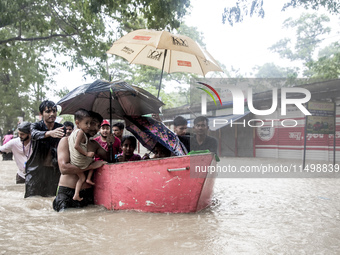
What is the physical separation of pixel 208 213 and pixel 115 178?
142 cm

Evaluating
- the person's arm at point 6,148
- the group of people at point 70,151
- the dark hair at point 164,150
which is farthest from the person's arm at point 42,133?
the dark hair at point 164,150

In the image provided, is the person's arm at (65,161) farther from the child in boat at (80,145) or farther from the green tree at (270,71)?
the green tree at (270,71)

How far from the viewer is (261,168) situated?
1147cm

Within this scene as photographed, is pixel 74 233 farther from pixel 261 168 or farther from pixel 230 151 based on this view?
pixel 230 151

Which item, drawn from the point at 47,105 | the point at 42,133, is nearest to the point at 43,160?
the point at 42,133

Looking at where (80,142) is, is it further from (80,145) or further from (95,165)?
(95,165)

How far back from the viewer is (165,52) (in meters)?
5.85

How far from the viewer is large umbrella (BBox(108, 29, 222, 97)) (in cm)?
483

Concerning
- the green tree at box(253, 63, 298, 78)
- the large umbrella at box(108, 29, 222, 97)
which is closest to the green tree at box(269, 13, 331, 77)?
the green tree at box(253, 63, 298, 78)

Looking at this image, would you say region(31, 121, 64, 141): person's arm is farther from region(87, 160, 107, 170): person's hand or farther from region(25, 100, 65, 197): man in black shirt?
region(87, 160, 107, 170): person's hand

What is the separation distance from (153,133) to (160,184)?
84cm

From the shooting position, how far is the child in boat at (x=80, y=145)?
414cm

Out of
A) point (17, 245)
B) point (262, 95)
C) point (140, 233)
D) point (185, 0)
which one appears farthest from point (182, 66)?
point (262, 95)

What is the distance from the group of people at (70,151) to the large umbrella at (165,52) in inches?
38.9
